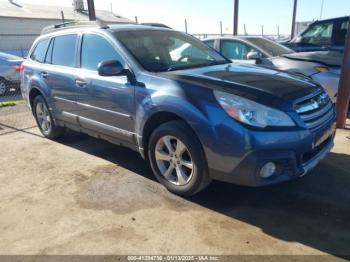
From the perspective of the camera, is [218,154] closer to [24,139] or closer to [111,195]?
[111,195]

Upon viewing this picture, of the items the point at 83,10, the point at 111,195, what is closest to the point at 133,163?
the point at 111,195

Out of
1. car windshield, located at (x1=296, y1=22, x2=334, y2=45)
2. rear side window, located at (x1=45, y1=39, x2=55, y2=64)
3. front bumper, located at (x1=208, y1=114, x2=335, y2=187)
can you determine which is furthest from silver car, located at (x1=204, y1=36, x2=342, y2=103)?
rear side window, located at (x1=45, y1=39, x2=55, y2=64)

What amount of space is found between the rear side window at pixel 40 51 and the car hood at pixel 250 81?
2841mm

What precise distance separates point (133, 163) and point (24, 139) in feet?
8.23

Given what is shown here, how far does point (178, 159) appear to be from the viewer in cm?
359

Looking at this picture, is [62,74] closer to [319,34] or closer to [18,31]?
[319,34]

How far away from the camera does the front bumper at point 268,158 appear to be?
2992mm

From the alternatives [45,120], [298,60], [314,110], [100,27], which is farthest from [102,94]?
[298,60]

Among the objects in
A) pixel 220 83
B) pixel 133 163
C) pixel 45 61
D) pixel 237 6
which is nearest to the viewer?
pixel 220 83

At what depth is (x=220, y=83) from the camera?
3355 mm

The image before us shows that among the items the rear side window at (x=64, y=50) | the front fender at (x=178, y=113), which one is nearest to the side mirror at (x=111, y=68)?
the front fender at (x=178, y=113)

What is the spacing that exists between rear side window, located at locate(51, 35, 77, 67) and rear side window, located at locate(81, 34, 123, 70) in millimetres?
279

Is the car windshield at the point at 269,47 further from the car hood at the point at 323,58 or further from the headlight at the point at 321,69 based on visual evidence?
the headlight at the point at 321,69

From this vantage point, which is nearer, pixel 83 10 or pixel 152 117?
pixel 152 117
